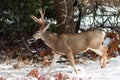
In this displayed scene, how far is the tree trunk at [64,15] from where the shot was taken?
Result: 39.3ft

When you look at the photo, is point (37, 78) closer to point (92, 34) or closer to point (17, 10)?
point (92, 34)

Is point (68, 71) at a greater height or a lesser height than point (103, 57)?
lesser

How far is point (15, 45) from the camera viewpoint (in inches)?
530

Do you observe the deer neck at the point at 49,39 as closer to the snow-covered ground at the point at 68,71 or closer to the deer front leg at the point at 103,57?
the snow-covered ground at the point at 68,71

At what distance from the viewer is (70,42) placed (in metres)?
10.5

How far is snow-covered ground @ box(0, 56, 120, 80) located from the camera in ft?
32.0

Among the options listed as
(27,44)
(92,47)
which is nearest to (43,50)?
(27,44)

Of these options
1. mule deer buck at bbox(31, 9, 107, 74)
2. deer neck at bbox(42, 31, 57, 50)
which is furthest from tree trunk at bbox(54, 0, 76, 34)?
deer neck at bbox(42, 31, 57, 50)

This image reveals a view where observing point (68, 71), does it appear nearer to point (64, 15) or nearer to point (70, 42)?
point (70, 42)

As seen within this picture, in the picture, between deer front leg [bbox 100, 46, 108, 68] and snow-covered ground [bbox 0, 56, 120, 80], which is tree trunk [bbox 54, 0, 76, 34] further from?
deer front leg [bbox 100, 46, 108, 68]

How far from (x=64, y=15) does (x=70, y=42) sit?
5.44 ft

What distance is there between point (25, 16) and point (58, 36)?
2.66 m

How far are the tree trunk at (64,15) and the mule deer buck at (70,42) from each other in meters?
1.49

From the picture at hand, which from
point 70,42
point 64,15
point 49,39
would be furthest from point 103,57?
point 64,15
